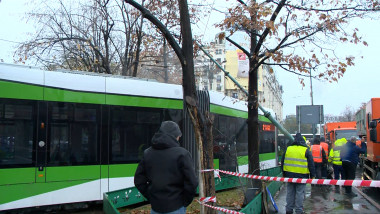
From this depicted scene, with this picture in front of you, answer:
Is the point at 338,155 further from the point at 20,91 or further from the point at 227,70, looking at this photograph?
the point at 227,70

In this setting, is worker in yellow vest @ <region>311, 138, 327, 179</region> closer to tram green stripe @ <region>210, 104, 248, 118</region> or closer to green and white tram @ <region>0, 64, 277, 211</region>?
tram green stripe @ <region>210, 104, 248, 118</region>

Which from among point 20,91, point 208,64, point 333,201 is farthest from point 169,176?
point 208,64

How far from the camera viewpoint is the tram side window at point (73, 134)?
7.71 meters

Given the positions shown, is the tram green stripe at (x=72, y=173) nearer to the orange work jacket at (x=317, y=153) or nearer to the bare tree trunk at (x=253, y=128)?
the bare tree trunk at (x=253, y=128)

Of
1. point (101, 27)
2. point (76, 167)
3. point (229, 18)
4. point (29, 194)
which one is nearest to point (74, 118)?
point (76, 167)

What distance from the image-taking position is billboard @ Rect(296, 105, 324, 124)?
692 inches

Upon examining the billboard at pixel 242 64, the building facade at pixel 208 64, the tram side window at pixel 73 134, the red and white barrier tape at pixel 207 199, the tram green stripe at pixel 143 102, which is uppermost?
the building facade at pixel 208 64

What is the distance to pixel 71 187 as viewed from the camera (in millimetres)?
7762

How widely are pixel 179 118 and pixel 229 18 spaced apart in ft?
9.99

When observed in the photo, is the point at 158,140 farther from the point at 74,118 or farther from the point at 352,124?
the point at 352,124

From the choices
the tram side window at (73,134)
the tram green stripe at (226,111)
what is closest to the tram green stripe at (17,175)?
the tram side window at (73,134)

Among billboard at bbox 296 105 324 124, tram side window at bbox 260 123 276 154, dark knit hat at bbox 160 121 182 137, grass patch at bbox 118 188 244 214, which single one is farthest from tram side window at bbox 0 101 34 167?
billboard at bbox 296 105 324 124

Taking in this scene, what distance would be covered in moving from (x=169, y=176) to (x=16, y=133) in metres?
5.01

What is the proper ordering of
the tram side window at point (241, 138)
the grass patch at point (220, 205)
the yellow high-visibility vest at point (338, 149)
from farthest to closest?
the tram side window at point (241, 138) → the yellow high-visibility vest at point (338, 149) → the grass patch at point (220, 205)
